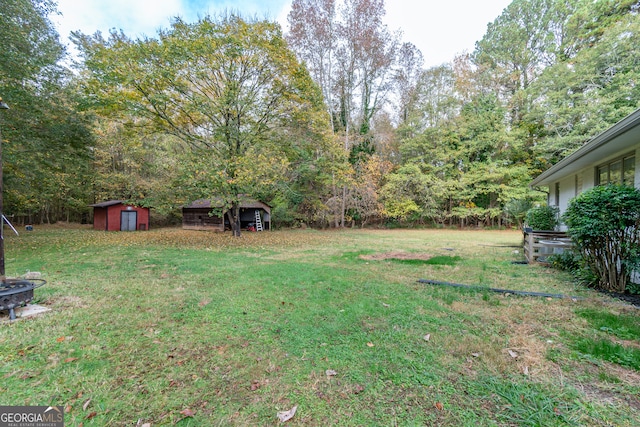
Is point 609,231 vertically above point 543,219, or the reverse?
point 543,219

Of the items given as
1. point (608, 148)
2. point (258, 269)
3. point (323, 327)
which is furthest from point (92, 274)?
point (608, 148)

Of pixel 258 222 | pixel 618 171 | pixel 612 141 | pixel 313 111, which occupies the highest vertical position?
pixel 313 111

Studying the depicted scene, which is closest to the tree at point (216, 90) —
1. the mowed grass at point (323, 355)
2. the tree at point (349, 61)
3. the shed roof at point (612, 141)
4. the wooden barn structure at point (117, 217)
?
the mowed grass at point (323, 355)

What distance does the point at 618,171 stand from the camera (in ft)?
19.0

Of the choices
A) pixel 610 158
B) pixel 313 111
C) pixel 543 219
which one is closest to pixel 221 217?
pixel 313 111

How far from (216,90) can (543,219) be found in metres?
13.8

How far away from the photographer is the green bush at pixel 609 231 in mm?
4051

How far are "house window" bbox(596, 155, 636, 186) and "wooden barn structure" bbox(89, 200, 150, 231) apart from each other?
23.9 meters

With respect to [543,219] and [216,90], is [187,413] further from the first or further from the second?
[543,219]

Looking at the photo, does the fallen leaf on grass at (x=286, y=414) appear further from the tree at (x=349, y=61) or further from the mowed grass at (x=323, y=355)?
the tree at (x=349, y=61)

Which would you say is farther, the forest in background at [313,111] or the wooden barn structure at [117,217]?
the wooden barn structure at [117,217]

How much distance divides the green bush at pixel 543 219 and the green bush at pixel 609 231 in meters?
5.61

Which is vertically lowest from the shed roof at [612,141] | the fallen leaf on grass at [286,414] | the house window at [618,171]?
the fallen leaf on grass at [286,414]

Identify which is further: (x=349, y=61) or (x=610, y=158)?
(x=349, y=61)
